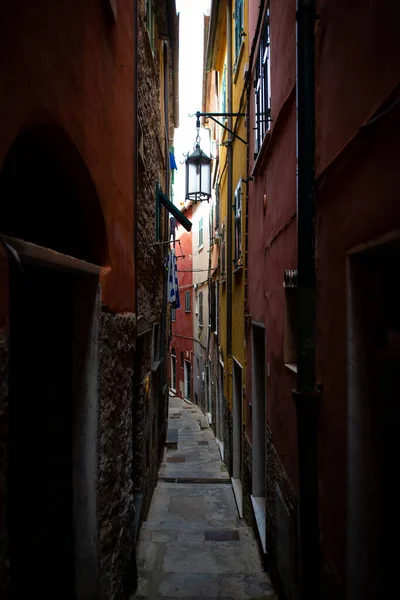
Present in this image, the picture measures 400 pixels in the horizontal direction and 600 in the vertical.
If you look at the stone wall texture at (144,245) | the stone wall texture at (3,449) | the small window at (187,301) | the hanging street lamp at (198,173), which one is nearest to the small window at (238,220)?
the hanging street lamp at (198,173)

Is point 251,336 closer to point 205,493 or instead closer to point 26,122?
point 205,493

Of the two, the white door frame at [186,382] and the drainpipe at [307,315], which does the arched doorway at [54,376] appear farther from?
the white door frame at [186,382]

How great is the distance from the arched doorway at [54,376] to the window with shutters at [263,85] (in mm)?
3002

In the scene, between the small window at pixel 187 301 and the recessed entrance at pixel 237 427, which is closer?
the recessed entrance at pixel 237 427

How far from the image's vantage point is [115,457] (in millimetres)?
4219

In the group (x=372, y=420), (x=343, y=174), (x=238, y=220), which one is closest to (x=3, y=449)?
(x=372, y=420)

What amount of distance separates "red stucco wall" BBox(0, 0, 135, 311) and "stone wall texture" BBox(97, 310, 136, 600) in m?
0.35

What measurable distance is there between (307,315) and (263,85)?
4.17m

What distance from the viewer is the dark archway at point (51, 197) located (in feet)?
8.29

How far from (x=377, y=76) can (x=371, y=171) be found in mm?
416

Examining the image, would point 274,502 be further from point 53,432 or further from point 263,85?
point 263,85

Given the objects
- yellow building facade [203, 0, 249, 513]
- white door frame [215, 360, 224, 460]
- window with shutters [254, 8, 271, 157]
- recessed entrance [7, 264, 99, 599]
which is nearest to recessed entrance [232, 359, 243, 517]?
yellow building facade [203, 0, 249, 513]

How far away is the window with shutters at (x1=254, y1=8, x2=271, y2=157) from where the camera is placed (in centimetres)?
555

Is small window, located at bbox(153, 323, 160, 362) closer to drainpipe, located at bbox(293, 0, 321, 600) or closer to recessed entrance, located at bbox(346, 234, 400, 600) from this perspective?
drainpipe, located at bbox(293, 0, 321, 600)
